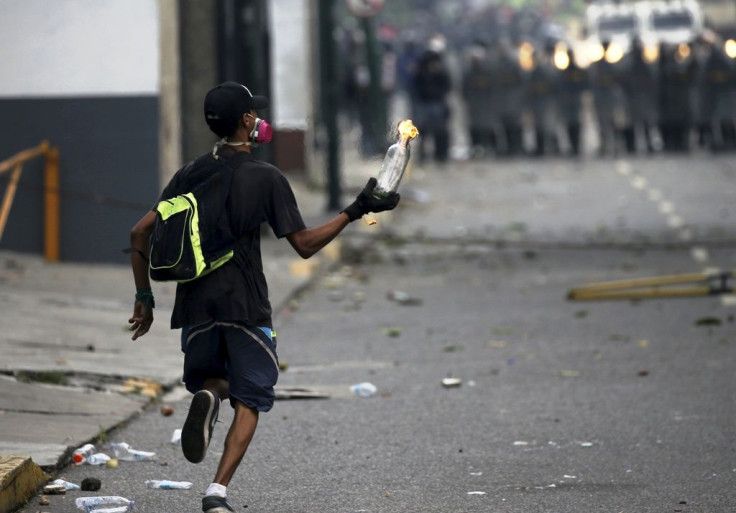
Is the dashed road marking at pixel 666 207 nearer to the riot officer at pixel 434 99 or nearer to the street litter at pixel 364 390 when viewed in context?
the riot officer at pixel 434 99

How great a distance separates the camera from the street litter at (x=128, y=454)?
7500mm

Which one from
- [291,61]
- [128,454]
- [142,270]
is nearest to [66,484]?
[128,454]

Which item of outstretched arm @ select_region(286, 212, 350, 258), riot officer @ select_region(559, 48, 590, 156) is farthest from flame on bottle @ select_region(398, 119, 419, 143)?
riot officer @ select_region(559, 48, 590, 156)

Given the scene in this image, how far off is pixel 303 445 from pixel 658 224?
11525mm

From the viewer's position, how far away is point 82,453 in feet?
24.4

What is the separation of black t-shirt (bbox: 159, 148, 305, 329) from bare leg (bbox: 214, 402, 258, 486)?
0.34 metres

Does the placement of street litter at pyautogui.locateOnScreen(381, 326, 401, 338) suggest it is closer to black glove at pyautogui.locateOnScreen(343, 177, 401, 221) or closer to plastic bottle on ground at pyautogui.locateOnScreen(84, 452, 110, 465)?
plastic bottle on ground at pyautogui.locateOnScreen(84, 452, 110, 465)

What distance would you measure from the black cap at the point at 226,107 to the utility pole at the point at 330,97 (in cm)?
1338

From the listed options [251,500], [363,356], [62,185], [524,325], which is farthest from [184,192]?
[62,185]

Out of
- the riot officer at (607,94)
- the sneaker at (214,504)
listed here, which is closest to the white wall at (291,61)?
the riot officer at (607,94)

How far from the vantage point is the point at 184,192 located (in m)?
6.12

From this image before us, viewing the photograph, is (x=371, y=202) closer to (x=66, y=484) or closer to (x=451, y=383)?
(x=66, y=484)

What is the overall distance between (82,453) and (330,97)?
12.7 meters

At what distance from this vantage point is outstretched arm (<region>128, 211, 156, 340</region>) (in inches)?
248
